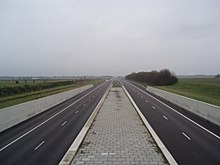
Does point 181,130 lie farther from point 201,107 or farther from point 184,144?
point 201,107

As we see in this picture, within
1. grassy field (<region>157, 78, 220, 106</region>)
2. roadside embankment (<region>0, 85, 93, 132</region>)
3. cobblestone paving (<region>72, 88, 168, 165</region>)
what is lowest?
grassy field (<region>157, 78, 220, 106</region>)

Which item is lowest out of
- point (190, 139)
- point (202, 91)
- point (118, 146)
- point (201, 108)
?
point (202, 91)

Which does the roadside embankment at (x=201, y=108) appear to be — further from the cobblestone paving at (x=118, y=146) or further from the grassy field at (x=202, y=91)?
the cobblestone paving at (x=118, y=146)

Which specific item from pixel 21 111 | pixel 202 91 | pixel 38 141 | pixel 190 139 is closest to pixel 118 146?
pixel 190 139

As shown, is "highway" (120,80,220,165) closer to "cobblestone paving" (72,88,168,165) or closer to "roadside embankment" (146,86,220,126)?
"roadside embankment" (146,86,220,126)

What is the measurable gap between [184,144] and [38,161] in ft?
21.9

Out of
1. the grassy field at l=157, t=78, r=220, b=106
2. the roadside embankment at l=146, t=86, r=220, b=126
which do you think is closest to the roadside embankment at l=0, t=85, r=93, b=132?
the roadside embankment at l=146, t=86, r=220, b=126

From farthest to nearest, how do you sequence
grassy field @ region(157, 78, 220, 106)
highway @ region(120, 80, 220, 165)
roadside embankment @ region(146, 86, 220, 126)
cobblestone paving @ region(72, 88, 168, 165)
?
grassy field @ region(157, 78, 220, 106) → roadside embankment @ region(146, 86, 220, 126) → highway @ region(120, 80, 220, 165) → cobblestone paving @ region(72, 88, 168, 165)

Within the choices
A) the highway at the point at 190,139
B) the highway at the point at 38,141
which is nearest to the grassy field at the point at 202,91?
the highway at the point at 190,139

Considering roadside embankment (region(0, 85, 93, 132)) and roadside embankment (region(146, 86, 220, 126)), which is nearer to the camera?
roadside embankment (region(0, 85, 93, 132))

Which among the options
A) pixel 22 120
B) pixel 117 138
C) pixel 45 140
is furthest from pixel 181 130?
pixel 22 120

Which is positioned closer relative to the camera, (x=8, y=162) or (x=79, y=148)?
(x=8, y=162)

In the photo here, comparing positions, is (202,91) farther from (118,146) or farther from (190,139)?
(118,146)

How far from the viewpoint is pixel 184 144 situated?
1175 centimetres
